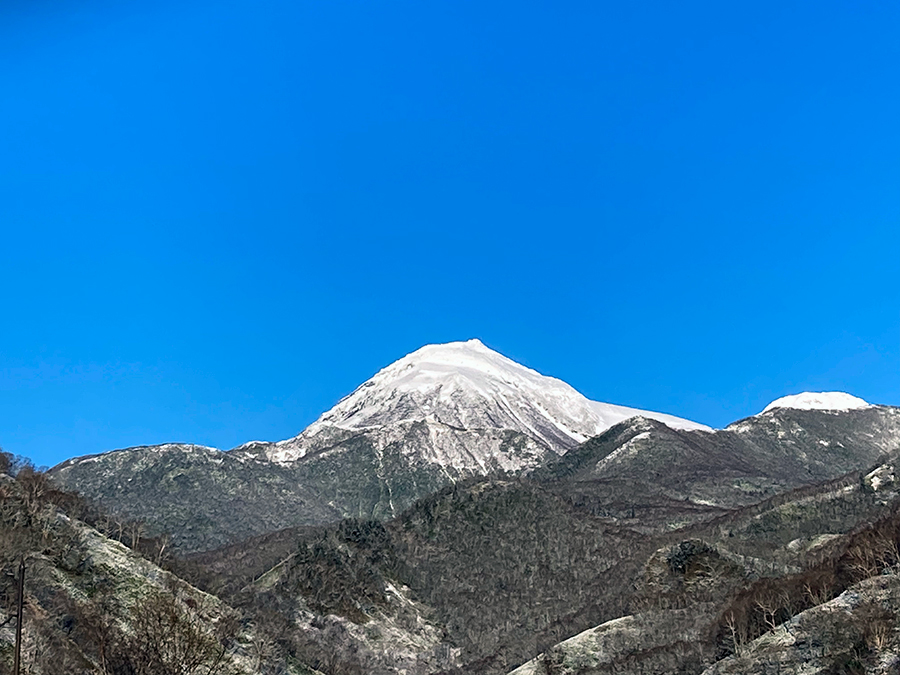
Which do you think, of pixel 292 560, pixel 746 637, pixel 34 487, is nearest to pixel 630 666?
pixel 746 637

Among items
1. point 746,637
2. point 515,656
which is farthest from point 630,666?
point 515,656

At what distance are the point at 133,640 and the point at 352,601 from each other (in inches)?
5042

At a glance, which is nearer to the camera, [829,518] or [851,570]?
[851,570]

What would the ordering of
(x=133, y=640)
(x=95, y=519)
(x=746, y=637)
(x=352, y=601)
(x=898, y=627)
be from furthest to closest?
(x=352, y=601), (x=95, y=519), (x=746, y=637), (x=898, y=627), (x=133, y=640)

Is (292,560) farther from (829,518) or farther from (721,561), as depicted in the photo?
(829,518)

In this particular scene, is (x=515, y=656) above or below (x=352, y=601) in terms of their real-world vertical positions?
below

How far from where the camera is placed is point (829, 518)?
635 feet

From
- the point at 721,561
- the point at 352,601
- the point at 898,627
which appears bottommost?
the point at 898,627

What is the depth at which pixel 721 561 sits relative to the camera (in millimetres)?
146250

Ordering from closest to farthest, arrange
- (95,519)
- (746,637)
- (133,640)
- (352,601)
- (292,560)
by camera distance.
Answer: (133,640) → (746,637) → (95,519) → (352,601) → (292,560)

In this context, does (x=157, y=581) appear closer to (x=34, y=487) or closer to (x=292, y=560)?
(x=34, y=487)

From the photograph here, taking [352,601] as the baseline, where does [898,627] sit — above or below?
below

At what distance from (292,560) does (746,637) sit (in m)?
127

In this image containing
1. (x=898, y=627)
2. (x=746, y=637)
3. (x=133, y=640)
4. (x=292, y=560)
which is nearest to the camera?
(x=133, y=640)
